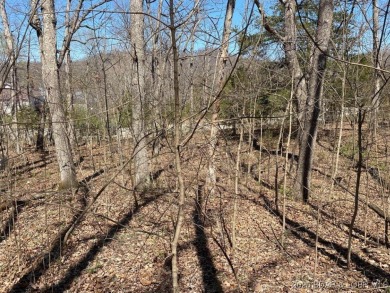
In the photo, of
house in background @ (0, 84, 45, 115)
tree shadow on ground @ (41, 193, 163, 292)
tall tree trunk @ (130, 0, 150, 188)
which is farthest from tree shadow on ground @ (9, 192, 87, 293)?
tall tree trunk @ (130, 0, 150, 188)

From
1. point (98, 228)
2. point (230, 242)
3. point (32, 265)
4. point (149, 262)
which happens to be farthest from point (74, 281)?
point (230, 242)

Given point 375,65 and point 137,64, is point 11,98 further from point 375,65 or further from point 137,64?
point 375,65

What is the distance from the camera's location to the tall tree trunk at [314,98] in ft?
18.1

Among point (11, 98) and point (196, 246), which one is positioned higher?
point (11, 98)

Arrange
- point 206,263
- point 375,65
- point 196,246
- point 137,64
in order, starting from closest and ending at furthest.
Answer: point 375,65 < point 206,263 < point 196,246 < point 137,64

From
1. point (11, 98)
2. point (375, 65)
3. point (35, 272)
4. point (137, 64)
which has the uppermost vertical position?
point (137, 64)

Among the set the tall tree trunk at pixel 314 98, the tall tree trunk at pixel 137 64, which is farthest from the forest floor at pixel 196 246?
the tall tree trunk at pixel 137 64

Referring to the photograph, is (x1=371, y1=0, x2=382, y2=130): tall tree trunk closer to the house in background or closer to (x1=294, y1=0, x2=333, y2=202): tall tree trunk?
(x1=294, y1=0, x2=333, y2=202): tall tree trunk

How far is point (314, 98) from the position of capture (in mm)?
5535

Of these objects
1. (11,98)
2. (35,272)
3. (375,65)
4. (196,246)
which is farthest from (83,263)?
(375,65)

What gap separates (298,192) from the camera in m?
6.55

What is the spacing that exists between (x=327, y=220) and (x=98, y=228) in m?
4.10

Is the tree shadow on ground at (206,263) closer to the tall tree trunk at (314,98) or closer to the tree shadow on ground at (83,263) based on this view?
the tree shadow on ground at (83,263)

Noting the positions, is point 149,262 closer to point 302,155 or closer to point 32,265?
point 32,265
